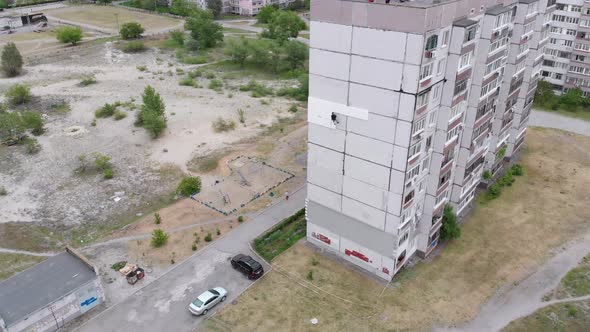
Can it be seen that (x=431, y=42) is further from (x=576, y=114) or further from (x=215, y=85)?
(x=215, y=85)

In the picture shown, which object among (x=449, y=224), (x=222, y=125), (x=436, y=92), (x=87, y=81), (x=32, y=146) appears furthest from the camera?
(x=87, y=81)

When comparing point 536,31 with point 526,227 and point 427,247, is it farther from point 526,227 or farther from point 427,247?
point 427,247

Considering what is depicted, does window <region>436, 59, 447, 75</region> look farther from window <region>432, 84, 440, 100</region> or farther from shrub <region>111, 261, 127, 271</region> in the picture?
shrub <region>111, 261, 127, 271</region>

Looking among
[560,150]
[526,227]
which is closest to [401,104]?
[526,227]

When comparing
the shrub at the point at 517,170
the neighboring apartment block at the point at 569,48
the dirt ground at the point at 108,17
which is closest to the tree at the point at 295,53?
the neighboring apartment block at the point at 569,48

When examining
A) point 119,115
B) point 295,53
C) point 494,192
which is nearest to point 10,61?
point 119,115

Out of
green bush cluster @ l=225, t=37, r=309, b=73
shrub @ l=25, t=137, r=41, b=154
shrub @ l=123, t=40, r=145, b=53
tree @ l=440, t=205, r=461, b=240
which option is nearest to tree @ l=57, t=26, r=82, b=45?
shrub @ l=123, t=40, r=145, b=53

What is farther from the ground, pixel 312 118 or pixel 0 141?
pixel 312 118
